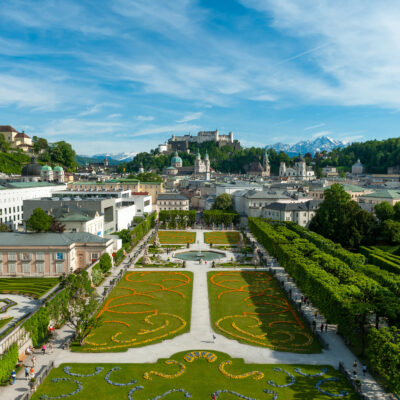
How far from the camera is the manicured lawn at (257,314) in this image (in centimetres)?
3388

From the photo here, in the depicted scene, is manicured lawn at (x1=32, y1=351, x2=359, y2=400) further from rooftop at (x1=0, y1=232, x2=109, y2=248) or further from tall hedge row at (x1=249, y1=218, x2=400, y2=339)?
rooftop at (x1=0, y1=232, x2=109, y2=248)

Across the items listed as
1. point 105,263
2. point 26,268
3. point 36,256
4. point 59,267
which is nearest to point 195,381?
point 105,263

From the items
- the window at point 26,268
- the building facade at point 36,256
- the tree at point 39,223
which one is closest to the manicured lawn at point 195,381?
the building facade at point 36,256

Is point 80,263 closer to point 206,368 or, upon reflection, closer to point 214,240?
point 206,368

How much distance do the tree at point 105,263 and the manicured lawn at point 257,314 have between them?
46.7 feet

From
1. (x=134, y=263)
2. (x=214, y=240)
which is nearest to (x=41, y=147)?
(x=214, y=240)

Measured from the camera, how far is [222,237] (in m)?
91.8

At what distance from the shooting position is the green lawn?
3388 inches

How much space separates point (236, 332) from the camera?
35.5m

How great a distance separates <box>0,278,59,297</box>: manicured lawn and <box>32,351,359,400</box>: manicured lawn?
1678cm

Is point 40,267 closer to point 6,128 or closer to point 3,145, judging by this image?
point 3,145

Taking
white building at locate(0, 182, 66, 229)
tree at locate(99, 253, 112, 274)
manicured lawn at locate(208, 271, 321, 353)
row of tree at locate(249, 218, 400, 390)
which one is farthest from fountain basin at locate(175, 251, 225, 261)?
white building at locate(0, 182, 66, 229)

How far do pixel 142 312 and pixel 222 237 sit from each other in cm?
5269

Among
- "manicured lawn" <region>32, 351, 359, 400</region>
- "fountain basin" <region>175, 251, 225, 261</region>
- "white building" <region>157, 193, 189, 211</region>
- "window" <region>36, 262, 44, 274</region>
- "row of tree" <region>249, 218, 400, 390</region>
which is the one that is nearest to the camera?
"manicured lawn" <region>32, 351, 359, 400</region>
